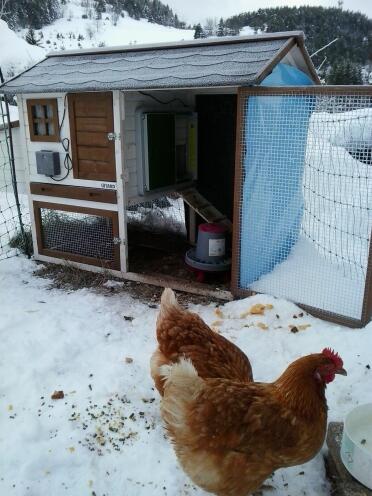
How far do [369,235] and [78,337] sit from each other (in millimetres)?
2328

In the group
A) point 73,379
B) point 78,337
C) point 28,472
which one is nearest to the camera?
point 28,472

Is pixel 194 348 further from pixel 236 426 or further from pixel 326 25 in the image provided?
pixel 326 25

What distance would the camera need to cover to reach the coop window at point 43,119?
4316 mm

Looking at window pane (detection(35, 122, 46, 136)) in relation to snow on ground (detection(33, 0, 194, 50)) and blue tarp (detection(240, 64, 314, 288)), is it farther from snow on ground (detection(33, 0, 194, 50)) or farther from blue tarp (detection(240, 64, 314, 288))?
snow on ground (detection(33, 0, 194, 50))

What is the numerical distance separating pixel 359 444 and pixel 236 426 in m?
0.62

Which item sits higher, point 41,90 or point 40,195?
point 41,90

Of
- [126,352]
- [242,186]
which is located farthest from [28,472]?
[242,186]

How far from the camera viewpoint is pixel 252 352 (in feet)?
10.2

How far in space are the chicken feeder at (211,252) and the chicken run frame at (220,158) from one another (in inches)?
9.1

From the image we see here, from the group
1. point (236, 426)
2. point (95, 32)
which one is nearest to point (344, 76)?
point (236, 426)

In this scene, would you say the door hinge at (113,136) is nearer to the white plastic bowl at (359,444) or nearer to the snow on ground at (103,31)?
the white plastic bowl at (359,444)

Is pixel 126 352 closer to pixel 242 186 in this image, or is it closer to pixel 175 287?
pixel 175 287

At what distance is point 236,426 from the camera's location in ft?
5.58

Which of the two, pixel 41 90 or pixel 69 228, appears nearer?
pixel 41 90
